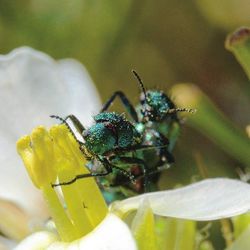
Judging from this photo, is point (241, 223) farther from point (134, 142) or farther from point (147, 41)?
point (147, 41)

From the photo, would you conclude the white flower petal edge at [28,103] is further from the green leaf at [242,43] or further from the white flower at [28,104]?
the green leaf at [242,43]

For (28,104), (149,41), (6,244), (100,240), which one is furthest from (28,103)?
(149,41)

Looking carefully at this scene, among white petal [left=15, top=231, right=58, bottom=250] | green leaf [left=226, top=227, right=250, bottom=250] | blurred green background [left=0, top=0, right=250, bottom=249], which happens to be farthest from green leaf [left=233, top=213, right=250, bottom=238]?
blurred green background [left=0, top=0, right=250, bottom=249]

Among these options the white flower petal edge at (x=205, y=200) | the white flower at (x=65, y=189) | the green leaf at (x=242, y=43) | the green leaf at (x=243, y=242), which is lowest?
the white flower at (x=65, y=189)

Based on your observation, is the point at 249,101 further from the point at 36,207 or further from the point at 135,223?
the point at 135,223

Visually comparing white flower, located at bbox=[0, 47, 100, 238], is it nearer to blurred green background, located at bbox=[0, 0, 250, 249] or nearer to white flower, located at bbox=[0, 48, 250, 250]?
white flower, located at bbox=[0, 48, 250, 250]

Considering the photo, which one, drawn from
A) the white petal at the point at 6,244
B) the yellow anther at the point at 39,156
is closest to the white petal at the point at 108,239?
the yellow anther at the point at 39,156
